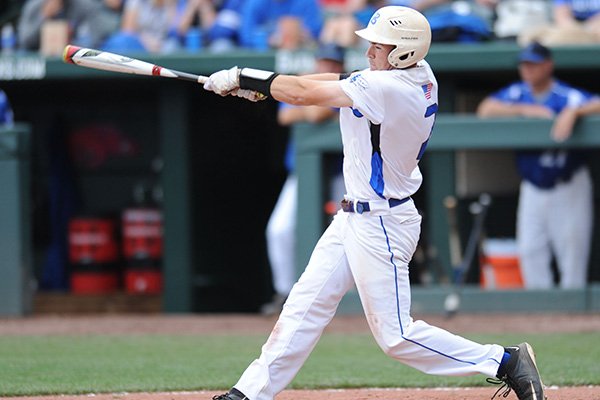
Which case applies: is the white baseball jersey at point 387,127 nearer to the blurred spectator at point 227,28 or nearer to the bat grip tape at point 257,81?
the bat grip tape at point 257,81

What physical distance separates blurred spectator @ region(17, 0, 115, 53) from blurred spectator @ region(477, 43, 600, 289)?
3.67 m

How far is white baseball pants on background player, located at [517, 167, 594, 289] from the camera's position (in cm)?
866

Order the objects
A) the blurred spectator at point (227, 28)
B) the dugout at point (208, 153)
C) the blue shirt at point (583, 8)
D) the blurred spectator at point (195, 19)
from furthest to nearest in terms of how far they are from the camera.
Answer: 1. the blurred spectator at point (195, 19)
2. the blurred spectator at point (227, 28)
3. the blue shirt at point (583, 8)
4. the dugout at point (208, 153)

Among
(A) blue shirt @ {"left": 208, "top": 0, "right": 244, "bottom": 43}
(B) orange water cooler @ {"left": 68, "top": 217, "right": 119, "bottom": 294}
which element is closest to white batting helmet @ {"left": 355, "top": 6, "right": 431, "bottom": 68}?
(A) blue shirt @ {"left": 208, "top": 0, "right": 244, "bottom": 43}

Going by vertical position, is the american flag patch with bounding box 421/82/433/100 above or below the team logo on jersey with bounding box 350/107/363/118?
above

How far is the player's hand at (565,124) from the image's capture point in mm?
8492

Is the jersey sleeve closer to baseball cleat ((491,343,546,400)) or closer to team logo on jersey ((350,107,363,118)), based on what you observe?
team logo on jersey ((350,107,363,118))

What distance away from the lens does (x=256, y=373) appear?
466 cm

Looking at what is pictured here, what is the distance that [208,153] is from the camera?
35.3ft

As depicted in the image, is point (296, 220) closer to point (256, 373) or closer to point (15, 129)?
point (15, 129)

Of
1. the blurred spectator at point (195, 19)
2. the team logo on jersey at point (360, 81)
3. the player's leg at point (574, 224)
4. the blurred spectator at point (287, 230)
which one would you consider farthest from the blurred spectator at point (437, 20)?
the team logo on jersey at point (360, 81)

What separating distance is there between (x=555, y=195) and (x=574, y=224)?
0.25 m

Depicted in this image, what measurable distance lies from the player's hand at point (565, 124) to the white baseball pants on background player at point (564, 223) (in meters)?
0.33

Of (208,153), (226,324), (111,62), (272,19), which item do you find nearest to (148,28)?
(272,19)
